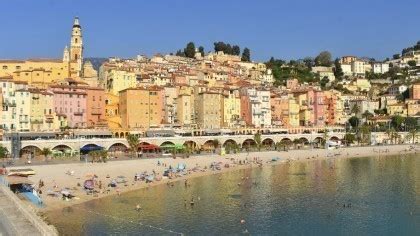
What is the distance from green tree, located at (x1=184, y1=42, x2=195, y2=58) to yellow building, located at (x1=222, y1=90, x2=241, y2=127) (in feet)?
152

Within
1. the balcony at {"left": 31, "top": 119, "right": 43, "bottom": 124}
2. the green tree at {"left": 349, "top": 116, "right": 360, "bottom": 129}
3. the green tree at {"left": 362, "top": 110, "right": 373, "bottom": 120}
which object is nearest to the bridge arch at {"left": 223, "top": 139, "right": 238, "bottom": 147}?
the balcony at {"left": 31, "top": 119, "right": 43, "bottom": 124}

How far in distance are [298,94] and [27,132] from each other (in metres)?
52.6

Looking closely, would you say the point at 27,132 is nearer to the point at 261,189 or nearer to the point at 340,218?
the point at 261,189

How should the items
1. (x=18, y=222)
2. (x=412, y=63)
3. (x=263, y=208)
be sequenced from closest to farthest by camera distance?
(x=18, y=222)
(x=263, y=208)
(x=412, y=63)

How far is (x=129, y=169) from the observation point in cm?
5097

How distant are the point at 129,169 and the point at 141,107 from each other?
83.0 ft

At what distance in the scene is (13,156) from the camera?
56.5 m

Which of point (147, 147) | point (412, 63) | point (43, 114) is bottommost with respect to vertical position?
point (147, 147)

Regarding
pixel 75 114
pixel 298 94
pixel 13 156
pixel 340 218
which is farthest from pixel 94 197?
pixel 298 94

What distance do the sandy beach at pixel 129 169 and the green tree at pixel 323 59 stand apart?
8484 centimetres

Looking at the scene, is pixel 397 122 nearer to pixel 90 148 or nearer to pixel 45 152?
pixel 90 148

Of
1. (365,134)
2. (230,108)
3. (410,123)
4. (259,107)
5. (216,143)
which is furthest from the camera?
(410,123)

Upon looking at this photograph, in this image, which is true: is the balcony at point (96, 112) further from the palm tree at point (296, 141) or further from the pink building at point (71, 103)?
the palm tree at point (296, 141)

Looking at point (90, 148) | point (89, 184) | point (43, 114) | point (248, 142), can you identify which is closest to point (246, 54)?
point (248, 142)
